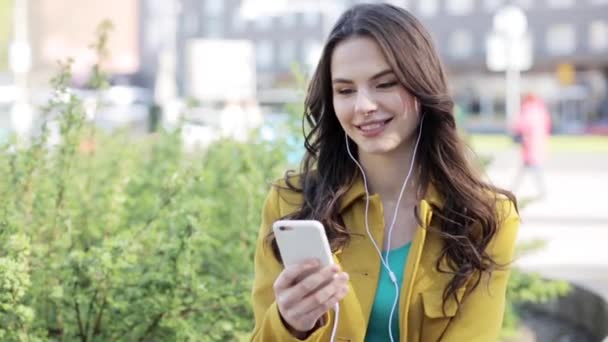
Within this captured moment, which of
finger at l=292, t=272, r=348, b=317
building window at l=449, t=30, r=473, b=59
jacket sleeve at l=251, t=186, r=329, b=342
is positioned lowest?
building window at l=449, t=30, r=473, b=59

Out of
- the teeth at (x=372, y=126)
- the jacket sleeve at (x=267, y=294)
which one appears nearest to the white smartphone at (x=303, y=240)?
the jacket sleeve at (x=267, y=294)

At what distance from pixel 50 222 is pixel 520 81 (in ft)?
208

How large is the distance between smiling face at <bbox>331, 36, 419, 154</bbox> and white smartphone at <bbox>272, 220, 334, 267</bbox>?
17.7 inches

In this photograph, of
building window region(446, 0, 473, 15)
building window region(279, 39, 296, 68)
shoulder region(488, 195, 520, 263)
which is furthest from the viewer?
building window region(279, 39, 296, 68)

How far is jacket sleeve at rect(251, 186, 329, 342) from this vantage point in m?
2.08

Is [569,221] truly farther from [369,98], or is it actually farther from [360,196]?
[369,98]

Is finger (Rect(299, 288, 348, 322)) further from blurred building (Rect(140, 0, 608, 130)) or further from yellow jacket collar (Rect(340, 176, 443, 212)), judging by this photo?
blurred building (Rect(140, 0, 608, 130))

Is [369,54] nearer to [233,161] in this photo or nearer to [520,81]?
[233,161]

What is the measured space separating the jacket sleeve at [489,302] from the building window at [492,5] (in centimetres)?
6206

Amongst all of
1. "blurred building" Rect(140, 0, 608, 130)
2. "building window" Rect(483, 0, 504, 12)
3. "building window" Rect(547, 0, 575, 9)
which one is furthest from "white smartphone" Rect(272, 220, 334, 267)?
"building window" Rect(483, 0, 504, 12)

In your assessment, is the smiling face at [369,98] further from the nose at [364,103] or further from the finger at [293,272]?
the finger at [293,272]

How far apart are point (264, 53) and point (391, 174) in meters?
71.7

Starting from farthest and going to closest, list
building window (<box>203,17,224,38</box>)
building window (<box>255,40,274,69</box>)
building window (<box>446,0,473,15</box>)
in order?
building window (<box>203,17,224,38</box>), building window (<box>255,40,274,69</box>), building window (<box>446,0,473,15</box>)

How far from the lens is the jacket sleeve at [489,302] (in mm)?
2252
